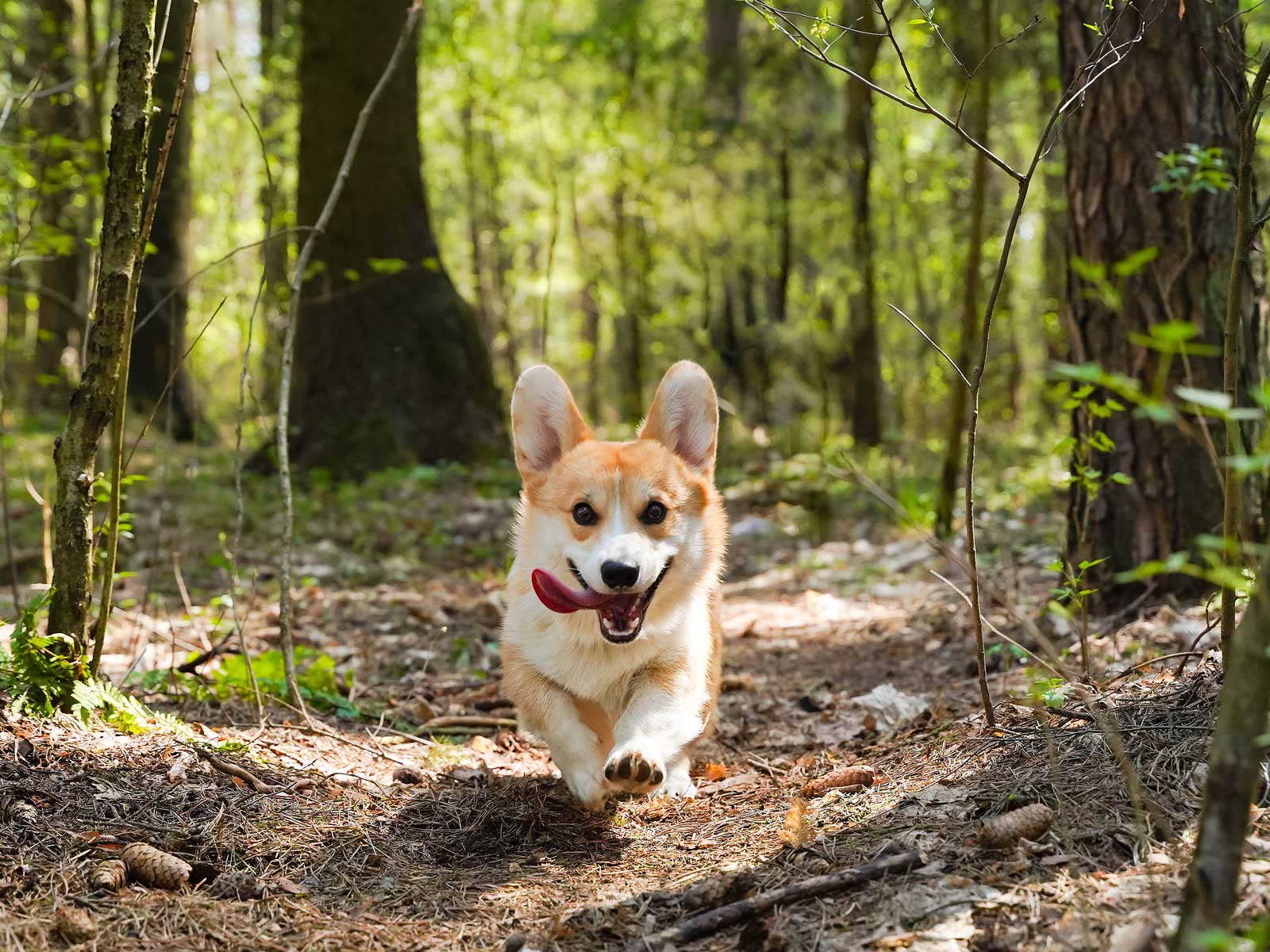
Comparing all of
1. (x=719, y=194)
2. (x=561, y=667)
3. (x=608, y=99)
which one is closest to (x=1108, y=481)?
(x=561, y=667)

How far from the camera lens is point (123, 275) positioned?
323 cm

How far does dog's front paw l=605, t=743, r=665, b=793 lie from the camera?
9.88 feet

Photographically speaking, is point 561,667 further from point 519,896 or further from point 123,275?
point 123,275

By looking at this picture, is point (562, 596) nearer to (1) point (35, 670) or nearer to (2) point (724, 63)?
(1) point (35, 670)

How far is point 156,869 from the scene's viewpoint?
247 centimetres

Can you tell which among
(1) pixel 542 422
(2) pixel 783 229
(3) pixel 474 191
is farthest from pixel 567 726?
(3) pixel 474 191

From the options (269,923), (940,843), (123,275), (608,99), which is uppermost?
(608,99)

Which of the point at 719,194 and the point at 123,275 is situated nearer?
the point at 123,275

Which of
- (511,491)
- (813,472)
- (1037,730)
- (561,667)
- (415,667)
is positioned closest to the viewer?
(1037,730)

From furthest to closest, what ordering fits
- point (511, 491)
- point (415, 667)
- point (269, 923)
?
point (511, 491) → point (415, 667) → point (269, 923)

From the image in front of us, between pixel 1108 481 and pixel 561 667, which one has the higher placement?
pixel 1108 481

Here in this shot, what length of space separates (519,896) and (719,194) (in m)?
10.3

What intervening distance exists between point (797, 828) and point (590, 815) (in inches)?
32.0

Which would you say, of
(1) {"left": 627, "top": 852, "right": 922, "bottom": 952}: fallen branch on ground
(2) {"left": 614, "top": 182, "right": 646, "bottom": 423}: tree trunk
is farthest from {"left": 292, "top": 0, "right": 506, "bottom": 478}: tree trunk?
(1) {"left": 627, "top": 852, "right": 922, "bottom": 952}: fallen branch on ground
